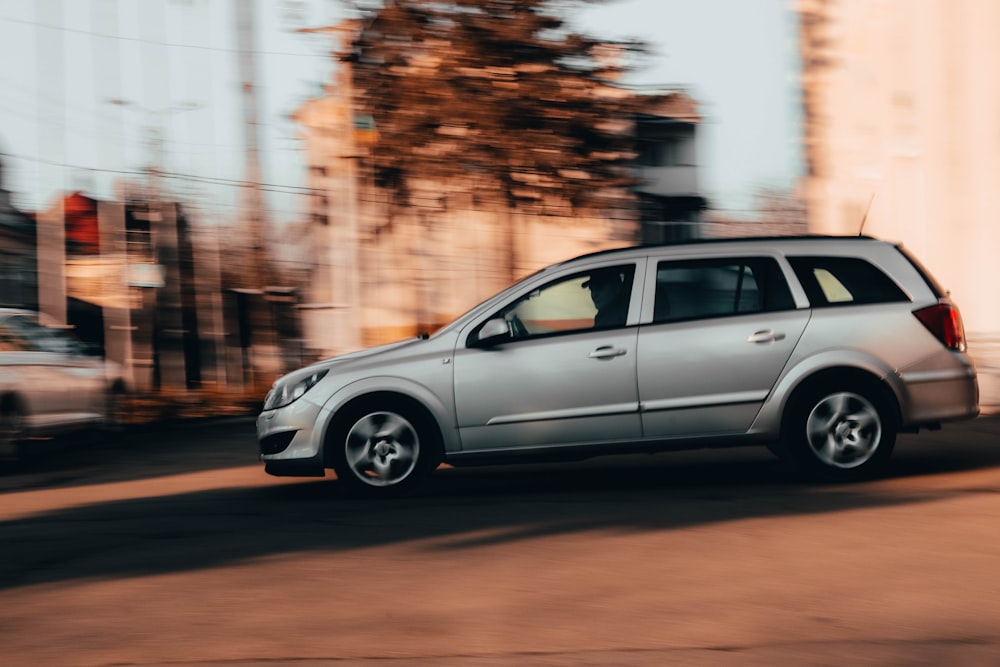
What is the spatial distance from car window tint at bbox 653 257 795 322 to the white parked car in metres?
6.18

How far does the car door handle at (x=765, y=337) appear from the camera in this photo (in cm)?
824

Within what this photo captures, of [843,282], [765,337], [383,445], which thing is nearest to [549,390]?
[383,445]

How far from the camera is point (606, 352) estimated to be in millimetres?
8219

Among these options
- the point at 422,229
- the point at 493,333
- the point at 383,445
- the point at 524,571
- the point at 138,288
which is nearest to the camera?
the point at 524,571

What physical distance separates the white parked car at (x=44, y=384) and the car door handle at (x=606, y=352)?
19.1 ft

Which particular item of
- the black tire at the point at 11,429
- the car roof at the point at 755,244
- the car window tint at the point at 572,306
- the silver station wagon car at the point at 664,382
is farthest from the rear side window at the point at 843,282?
the black tire at the point at 11,429

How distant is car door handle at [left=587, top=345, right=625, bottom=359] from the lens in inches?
323

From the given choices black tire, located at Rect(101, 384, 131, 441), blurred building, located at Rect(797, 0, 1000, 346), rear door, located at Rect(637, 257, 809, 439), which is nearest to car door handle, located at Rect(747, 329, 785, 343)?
rear door, located at Rect(637, 257, 809, 439)

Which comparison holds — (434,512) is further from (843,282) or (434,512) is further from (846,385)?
(843,282)

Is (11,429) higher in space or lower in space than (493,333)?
lower

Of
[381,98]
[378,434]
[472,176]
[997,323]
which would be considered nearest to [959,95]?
[997,323]

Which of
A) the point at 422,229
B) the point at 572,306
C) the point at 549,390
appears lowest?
the point at 549,390

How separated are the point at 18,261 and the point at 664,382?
455 inches

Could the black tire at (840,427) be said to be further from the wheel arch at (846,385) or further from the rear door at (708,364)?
the rear door at (708,364)
